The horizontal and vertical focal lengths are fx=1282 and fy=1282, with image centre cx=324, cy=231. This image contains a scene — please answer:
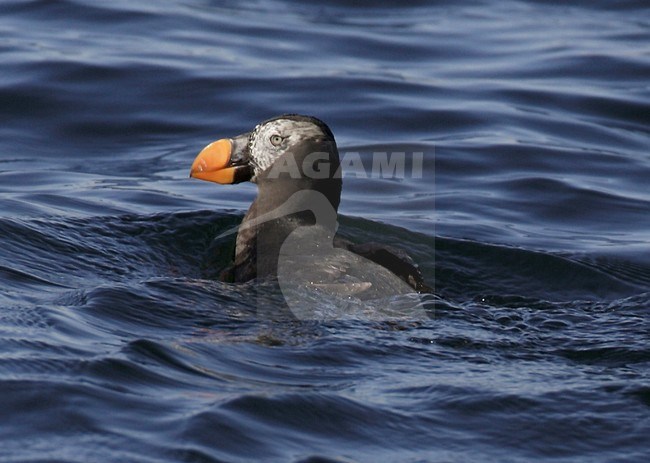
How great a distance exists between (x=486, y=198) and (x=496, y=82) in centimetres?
377

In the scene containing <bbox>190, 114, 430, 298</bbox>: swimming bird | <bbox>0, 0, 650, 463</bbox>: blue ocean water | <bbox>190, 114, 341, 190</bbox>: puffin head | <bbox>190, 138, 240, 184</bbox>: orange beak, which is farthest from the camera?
<bbox>190, 138, 240, 184</bbox>: orange beak

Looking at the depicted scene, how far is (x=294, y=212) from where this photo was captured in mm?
6883

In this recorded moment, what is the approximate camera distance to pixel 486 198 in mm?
9492

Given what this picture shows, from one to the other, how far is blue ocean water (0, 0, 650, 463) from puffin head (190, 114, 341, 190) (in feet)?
1.93

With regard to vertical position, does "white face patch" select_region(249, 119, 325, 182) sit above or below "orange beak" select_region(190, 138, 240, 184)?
above

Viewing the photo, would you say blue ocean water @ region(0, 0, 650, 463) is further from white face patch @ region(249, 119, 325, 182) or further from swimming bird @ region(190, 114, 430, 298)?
white face patch @ region(249, 119, 325, 182)

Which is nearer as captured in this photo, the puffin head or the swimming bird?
the swimming bird

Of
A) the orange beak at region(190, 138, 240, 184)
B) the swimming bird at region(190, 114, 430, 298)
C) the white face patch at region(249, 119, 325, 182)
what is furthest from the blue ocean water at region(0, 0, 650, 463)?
the white face patch at region(249, 119, 325, 182)

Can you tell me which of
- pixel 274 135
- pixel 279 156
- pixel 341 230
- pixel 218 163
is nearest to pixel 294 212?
pixel 279 156

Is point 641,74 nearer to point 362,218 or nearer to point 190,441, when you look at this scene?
point 362,218

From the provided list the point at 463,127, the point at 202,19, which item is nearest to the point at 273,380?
the point at 463,127

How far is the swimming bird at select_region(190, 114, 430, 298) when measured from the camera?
620 cm

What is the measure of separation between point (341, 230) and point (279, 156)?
1.30m

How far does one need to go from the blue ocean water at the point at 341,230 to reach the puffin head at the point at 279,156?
588mm
